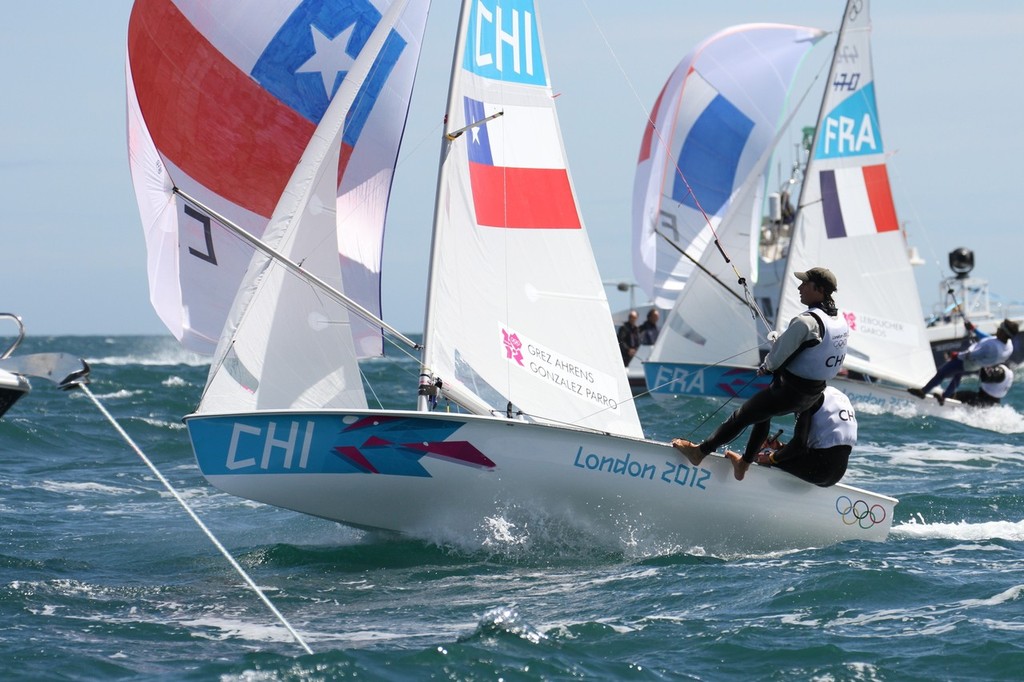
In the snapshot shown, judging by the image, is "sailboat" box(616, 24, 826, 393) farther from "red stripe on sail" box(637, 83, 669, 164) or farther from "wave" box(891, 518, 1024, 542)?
"wave" box(891, 518, 1024, 542)

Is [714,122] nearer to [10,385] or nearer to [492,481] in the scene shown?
[492,481]

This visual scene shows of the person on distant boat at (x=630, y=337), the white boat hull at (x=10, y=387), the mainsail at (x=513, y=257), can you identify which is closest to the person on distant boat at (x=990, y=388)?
the person on distant boat at (x=630, y=337)

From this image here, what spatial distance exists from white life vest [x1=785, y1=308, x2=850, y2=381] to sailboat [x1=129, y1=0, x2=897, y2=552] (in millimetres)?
816

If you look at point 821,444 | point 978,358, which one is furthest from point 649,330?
point 821,444

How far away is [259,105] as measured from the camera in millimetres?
11219

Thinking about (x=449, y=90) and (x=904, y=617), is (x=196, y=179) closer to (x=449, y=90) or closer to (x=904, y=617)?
(x=449, y=90)

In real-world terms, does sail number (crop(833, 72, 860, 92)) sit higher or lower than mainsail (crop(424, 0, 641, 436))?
higher

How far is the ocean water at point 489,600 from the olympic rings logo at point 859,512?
174 mm

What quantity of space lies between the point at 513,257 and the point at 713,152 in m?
15.7

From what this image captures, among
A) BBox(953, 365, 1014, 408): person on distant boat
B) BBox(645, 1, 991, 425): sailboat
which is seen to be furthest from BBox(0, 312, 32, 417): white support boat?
BBox(953, 365, 1014, 408): person on distant boat

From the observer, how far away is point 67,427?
16.0 m

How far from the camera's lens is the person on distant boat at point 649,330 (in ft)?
79.5

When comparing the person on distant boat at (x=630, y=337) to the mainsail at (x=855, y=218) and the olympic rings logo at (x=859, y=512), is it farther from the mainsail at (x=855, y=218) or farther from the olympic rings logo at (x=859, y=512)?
the olympic rings logo at (x=859, y=512)

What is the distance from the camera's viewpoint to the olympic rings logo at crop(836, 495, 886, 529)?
859 cm
